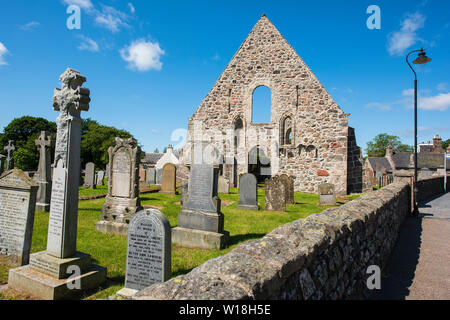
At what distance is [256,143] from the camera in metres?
17.2

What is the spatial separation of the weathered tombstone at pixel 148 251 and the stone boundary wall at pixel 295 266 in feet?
4.94

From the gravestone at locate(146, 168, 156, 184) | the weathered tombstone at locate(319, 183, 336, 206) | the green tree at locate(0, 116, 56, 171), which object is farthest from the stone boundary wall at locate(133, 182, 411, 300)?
the green tree at locate(0, 116, 56, 171)

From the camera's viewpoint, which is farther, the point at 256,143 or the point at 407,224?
the point at 256,143

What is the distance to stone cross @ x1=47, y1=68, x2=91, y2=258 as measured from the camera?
3.74 meters

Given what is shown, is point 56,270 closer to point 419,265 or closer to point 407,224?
point 419,265

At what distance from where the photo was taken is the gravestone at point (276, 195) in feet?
32.8

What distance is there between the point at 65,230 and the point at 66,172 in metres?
0.77

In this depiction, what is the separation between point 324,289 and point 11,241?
15.7 feet

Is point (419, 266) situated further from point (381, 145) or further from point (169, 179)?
point (381, 145)

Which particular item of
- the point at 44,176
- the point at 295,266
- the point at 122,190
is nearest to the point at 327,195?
the point at 122,190

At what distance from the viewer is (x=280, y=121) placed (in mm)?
16938

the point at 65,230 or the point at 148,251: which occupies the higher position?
the point at 65,230

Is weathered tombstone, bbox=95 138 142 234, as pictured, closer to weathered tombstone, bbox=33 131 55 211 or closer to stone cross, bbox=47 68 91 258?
stone cross, bbox=47 68 91 258
